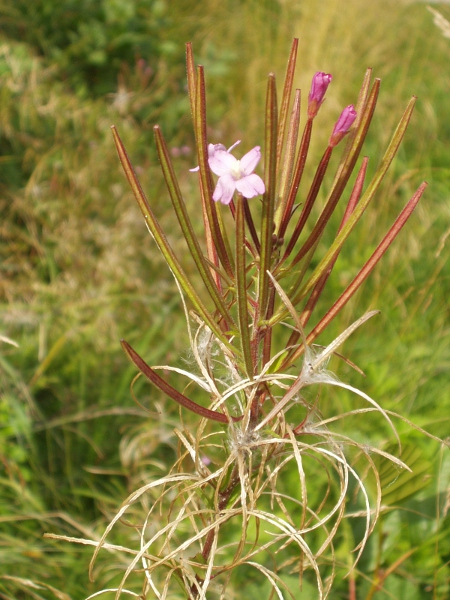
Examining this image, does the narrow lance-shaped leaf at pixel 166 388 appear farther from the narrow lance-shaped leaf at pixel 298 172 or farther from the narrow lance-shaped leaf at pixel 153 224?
the narrow lance-shaped leaf at pixel 298 172

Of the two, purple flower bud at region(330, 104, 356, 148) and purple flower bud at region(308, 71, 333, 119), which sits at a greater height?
purple flower bud at region(308, 71, 333, 119)

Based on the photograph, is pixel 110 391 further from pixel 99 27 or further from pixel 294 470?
pixel 99 27

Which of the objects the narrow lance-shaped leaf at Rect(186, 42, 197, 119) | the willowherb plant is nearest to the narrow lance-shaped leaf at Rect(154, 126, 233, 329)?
the willowherb plant

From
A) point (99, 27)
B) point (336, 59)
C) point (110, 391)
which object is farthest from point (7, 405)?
point (336, 59)

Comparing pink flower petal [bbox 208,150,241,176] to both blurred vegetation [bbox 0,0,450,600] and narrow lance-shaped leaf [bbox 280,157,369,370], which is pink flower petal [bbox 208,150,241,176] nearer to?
narrow lance-shaped leaf [bbox 280,157,369,370]

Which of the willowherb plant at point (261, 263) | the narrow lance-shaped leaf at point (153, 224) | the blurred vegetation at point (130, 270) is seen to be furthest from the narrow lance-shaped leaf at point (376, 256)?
the blurred vegetation at point (130, 270)
